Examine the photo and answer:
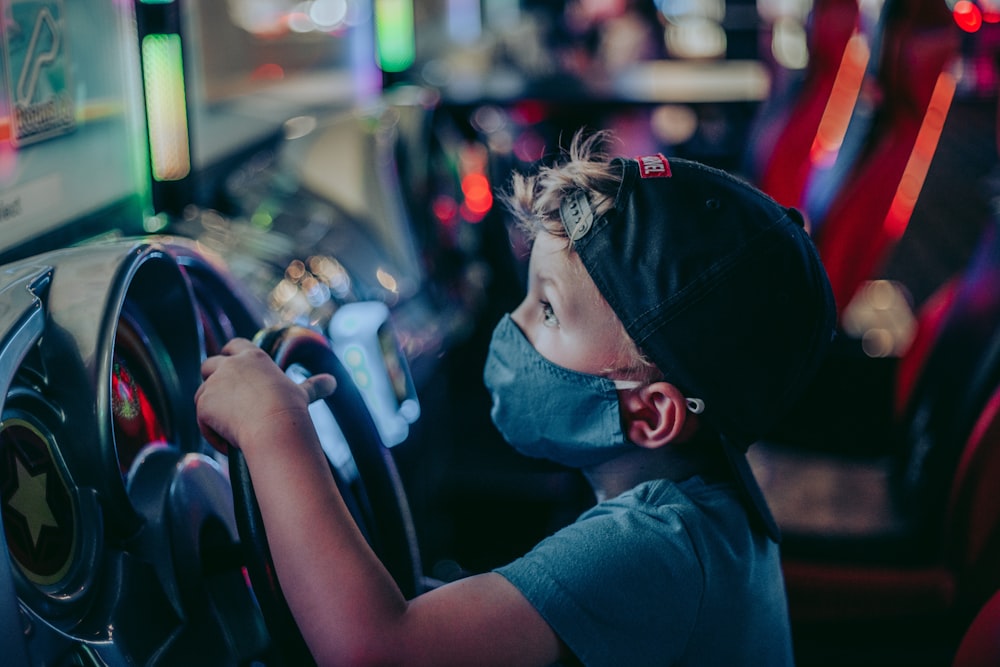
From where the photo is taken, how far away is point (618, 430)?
985 millimetres

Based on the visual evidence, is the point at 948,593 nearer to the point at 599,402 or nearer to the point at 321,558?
the point at 599,402

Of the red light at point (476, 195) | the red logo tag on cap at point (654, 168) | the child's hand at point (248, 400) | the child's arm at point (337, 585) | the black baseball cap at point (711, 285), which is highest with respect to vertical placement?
the red logo tag on cap at point (654, 168)

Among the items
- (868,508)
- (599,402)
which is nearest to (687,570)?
(599,402)

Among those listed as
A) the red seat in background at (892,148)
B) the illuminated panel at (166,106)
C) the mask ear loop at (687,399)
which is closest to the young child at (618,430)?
the mask ear loop at (687,399)

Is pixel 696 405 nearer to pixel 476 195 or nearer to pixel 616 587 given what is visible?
pixel 616 587

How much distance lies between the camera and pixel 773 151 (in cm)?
360

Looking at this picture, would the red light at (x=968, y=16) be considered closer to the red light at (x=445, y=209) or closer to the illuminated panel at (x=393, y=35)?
the red light at (x=445, y=209)

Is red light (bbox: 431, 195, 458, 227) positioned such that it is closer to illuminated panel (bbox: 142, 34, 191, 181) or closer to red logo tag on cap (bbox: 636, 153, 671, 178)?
illuminated panel (bbox: 142, 34, 191, 181)

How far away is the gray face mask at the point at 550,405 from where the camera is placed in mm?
989

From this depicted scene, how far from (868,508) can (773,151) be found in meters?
1.94

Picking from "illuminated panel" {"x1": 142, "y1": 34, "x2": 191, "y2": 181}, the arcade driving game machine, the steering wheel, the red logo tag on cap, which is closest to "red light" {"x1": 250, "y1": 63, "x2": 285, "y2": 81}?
"illuminated panel" {"x1": 142, "y1": 34, "x2": 191, "y2": 181}

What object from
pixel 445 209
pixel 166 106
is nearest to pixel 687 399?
pixel 166 106

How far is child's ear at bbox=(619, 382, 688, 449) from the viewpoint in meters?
0.96

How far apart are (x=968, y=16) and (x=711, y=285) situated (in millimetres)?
1719
